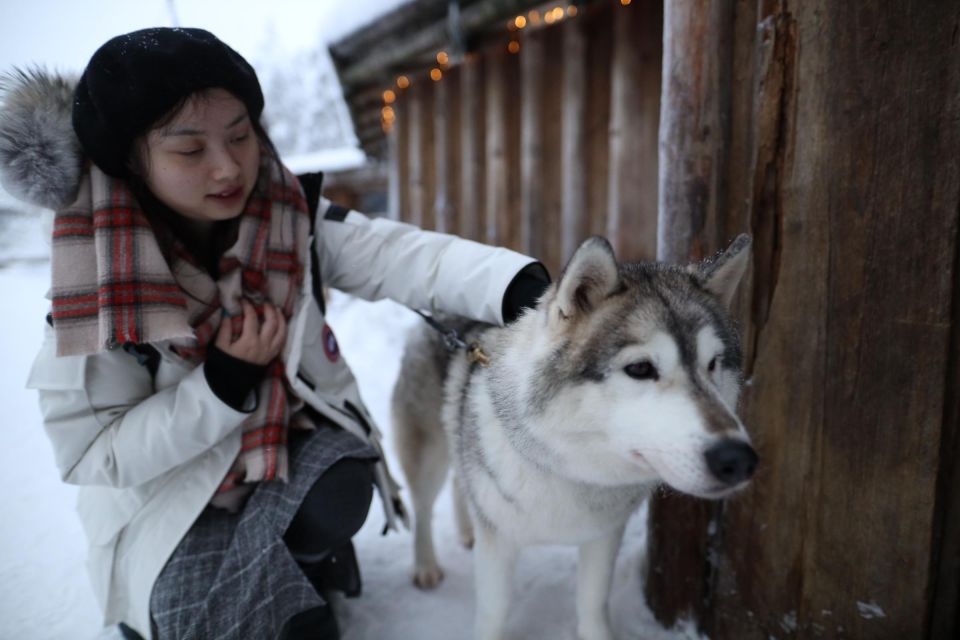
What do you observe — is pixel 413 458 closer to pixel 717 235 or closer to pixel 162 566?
pixel 162 566

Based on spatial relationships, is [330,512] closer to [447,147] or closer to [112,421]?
[112,421]

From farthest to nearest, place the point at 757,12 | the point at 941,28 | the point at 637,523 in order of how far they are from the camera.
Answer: the point at 637,523
the point at 757,12
the point at 941,28

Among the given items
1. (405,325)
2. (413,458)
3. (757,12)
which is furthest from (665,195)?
(405,325)

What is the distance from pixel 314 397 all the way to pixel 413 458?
0.71m

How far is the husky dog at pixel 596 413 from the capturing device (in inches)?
46.1

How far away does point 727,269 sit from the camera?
139 cm

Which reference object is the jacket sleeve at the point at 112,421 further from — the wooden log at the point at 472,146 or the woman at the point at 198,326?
the wooden log at the point at 472,146

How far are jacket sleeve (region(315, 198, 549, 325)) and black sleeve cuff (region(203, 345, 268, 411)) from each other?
0.56 meters

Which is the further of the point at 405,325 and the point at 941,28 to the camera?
the point at 405,325

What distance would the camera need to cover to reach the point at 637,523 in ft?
8.40

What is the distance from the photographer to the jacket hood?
52.3 inches

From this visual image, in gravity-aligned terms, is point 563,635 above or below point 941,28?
below

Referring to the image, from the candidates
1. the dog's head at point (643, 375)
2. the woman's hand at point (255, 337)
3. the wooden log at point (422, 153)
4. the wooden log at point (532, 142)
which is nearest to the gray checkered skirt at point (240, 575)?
the woman's hand at point (255, 337)

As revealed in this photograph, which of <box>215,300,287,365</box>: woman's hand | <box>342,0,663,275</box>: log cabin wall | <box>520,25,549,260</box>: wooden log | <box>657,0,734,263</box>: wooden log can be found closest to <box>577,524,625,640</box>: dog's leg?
<box>657,0,734,263</box>: wooden log
